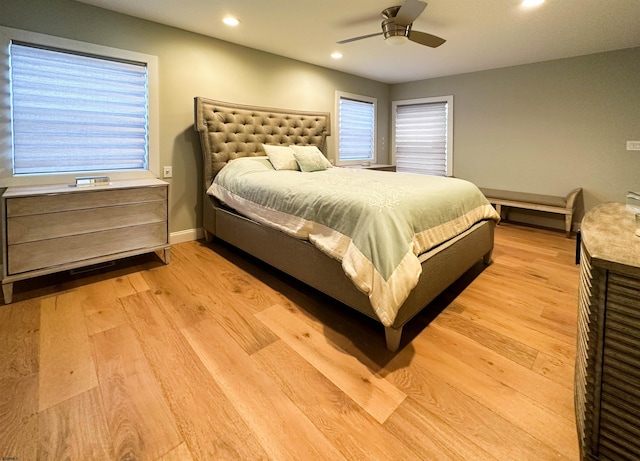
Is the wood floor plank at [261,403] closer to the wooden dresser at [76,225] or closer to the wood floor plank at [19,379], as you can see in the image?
the wood floor plank at [19,379]

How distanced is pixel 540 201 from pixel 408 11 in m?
3.01

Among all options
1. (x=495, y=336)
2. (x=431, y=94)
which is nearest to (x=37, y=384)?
(x=495, y=336)

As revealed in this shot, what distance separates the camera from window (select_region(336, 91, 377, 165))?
5086 mm

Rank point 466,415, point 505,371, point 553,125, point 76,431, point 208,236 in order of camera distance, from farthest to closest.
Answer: point 553,125
point 208,236
point 505,371
point 466,415
point 76,431

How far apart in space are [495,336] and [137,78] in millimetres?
3663

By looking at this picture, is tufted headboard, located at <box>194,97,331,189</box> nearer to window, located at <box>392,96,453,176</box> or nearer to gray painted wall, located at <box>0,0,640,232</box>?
gray painted wall, located at <box>0,0,640,232</box>

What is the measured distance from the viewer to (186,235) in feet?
11.7

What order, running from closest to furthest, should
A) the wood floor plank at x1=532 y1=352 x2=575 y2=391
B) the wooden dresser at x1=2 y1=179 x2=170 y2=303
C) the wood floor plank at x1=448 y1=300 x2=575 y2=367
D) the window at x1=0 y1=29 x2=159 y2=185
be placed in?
1. the wood floor plank at x1=532 y1=352 x2=575 y2=391
2. the wood floor plank at x1=448 y1=300 x2=575 y2=367
3. the wooden dresser at x1=2 y1=179 x2=170 y2=303
4. the window at x1=0 y1=29 x2=159 y2=185

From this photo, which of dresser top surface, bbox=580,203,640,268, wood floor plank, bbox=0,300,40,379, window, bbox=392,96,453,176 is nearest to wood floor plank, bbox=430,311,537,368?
dresser top surface, bbox=580,203,640,268

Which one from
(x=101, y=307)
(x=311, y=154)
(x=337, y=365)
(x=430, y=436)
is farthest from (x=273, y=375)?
(x=311, y=154)

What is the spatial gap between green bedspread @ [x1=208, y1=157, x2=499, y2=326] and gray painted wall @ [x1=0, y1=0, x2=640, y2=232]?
3.98 feet

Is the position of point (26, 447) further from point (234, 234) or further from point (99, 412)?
point (234, 234)

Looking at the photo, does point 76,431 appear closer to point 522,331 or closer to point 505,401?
point 505,401

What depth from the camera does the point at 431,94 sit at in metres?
5.37
